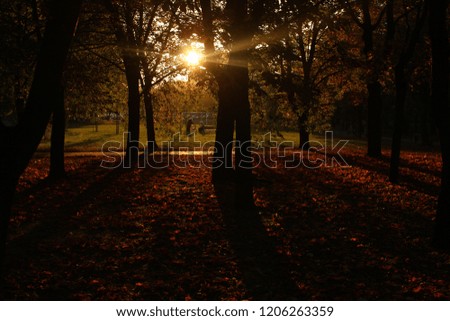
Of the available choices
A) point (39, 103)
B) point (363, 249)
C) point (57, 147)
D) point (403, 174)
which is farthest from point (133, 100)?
point (39, 103)

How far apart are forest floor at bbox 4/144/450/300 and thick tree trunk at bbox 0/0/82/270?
176 centimetres

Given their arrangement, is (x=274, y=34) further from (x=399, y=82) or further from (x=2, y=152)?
(x=2, y=152)

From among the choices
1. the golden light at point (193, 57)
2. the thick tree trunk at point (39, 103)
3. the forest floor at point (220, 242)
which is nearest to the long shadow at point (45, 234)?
the forest floor at point (220, 242)

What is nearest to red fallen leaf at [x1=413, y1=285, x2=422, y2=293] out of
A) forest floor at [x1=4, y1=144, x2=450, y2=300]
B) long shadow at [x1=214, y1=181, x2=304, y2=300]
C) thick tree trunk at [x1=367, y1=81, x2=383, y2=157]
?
forest floor at [x1=4, y1=144, x2=450, y2=300]

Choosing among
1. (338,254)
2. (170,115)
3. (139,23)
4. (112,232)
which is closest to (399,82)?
Answer: (338,254)

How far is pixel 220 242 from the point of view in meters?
9.19

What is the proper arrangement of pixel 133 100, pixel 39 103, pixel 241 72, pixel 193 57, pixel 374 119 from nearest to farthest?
1. pixel 39 103
2. pixel 241 72
3. pixel 193 57
4. pixel 133 100
5. pixel 374 119

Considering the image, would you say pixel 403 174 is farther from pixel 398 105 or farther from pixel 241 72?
pixel 241 72

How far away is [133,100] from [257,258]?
15.8 meters

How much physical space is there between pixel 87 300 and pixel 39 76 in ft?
10.5

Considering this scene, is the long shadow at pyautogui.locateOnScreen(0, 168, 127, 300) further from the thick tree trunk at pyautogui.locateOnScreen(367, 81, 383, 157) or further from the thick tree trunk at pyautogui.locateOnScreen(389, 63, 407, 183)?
the thick tree trunk at pyautogui.locateOnScreen(367, 81, 383, 157)

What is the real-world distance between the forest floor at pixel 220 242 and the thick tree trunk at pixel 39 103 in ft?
5.78

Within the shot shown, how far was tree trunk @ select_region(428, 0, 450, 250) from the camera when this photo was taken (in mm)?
8422

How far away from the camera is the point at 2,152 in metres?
5.75
